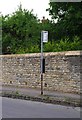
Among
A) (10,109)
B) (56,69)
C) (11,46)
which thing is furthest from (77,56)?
(11,46)

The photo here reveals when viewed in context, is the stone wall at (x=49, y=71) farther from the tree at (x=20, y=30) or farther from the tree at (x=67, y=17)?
the tree at (x=20, y=30)

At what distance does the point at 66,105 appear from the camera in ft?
46.7

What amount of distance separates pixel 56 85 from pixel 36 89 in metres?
1.45

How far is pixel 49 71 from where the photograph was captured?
771 inches

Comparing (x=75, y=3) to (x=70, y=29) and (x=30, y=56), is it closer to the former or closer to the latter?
(x=70, y=29)

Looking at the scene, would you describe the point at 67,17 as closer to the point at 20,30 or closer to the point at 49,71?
the point at 49,71

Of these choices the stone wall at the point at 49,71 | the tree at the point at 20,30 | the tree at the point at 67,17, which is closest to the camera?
the stone wall at the point at 49,71

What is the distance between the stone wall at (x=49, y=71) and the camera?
17.9 m

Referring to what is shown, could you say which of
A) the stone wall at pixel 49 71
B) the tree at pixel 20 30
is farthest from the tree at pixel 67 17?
the stone wall at pixel 49 71

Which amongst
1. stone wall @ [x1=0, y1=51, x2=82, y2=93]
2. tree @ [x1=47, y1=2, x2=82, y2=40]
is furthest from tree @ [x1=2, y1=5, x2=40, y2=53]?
stone wall @ [x1=0, y1=51, x2=82, y2=93]

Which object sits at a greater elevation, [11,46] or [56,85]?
[11,46]

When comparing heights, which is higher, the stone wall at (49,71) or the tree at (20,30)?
the tree at (20,30)

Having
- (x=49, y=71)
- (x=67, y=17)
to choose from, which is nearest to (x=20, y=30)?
(x=67, y=17)

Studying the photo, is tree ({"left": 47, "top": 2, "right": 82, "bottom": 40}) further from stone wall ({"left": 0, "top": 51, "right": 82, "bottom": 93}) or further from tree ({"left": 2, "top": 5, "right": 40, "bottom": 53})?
stone wall ({"left": 0, "top": 51, "right": 82, "bottom": 93})
